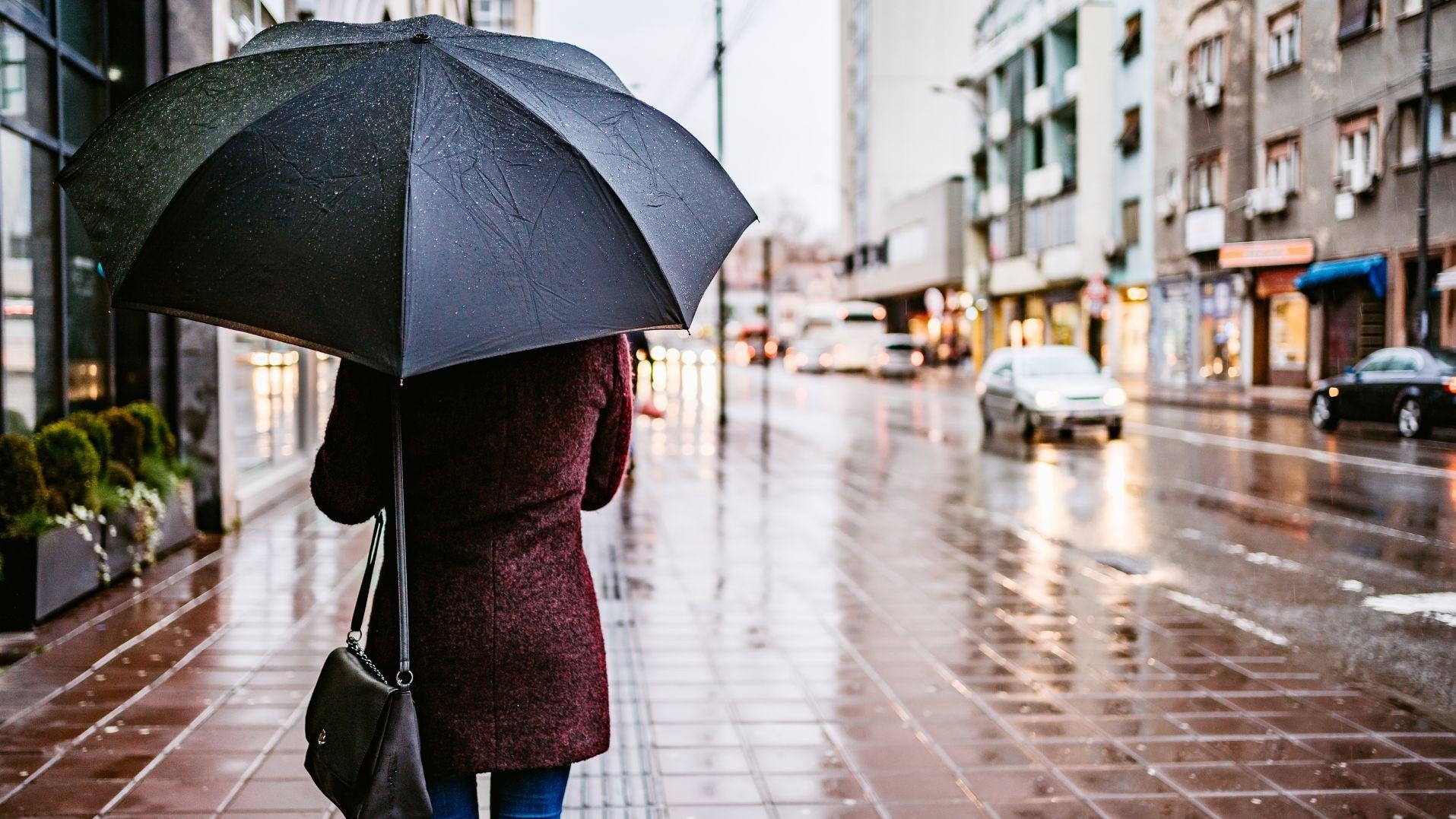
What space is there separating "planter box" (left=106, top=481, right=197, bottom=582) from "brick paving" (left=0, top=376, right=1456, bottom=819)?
0.20 m

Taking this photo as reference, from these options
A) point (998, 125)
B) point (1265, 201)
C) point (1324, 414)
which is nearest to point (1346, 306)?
point (1265, 201)

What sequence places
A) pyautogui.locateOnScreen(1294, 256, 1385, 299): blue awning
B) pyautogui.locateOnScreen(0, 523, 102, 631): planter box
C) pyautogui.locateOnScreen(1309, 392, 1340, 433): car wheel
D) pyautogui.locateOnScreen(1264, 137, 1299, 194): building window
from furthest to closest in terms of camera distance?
pyautogui.locateOnScreen(1264, 137, 1299, 194): building window → pyautogui.locateOnScreen(1294, 256, 1385, 299): blue awning → pyautogui.locateOnScreen(1309, 392, 1340, 433): car wheel → pyautogui.locateOnScreen(0, 523, 102, 631): planter box

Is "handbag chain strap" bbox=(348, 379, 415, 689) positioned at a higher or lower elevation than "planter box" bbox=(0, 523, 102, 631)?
higher

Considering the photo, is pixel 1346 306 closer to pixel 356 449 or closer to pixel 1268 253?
pixel 1268 253

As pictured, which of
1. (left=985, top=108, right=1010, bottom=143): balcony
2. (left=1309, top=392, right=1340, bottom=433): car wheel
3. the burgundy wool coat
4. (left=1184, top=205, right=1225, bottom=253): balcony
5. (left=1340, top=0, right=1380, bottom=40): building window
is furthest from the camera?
(left=985, top=108, right=1010, bottom=143): balcony

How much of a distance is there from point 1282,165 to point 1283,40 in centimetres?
317

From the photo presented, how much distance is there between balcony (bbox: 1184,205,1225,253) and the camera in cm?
3822

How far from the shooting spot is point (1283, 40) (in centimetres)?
3472

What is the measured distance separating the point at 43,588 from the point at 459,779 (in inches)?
210

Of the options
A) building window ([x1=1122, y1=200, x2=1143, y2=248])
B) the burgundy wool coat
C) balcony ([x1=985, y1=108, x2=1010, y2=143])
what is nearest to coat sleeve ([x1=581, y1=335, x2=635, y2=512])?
the burgundy wool coat

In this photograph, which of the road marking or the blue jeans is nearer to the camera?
the blue jeans

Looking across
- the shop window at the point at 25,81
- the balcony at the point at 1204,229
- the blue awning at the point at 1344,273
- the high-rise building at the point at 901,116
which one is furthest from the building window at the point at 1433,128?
the high-rise building at the point at 901,116

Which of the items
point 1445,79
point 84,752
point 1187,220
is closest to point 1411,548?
point 84,752

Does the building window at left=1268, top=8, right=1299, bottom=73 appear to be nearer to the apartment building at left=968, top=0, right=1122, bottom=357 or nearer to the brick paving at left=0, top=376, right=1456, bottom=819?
the apartment building at left=968, top=0, right=1122, bottom=357
